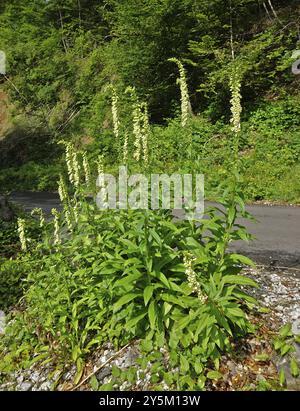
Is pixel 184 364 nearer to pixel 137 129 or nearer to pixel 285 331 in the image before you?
pixel 285 331

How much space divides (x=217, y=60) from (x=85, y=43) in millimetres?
17486

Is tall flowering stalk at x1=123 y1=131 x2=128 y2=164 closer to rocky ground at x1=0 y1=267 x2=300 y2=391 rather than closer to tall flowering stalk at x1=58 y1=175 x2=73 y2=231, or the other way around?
tall flowering stalk at x1=58 y1=175 x2=73 y2=231

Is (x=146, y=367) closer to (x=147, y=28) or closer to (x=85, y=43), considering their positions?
(x=147, y=28)

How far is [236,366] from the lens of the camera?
4.16 m

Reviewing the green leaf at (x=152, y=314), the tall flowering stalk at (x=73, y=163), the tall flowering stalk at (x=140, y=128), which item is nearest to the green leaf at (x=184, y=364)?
the green leaf at (x=152, y=314)

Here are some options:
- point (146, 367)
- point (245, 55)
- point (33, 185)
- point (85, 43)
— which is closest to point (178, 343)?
point (146, 367)

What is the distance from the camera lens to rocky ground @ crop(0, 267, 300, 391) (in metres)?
4.03

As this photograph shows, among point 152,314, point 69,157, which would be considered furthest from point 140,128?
point 152,314

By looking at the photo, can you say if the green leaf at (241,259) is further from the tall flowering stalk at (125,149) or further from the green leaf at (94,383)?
the green leaf at (94,383)

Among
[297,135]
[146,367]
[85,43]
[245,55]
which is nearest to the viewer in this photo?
[146,367]

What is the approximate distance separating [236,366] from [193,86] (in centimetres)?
1818

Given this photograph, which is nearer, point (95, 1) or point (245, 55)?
point (245, 55)

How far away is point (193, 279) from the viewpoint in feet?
11.6

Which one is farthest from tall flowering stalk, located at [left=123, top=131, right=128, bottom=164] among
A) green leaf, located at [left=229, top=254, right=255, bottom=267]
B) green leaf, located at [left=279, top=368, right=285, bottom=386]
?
green leaf, located at [left=279, top=368, right=285, bottom=386]
